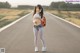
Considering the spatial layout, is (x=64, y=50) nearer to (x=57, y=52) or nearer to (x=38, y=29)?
(x=57, y=52)

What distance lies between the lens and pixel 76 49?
10.6 metres

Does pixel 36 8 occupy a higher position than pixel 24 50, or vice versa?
pixel 36 8

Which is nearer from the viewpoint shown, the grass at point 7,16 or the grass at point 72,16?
the grass at point 7,16

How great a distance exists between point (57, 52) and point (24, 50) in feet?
4.11

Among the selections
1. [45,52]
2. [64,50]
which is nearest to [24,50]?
[45,52]

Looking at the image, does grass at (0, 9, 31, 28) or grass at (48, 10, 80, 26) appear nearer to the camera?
grass at (0, 9, 31, 28)

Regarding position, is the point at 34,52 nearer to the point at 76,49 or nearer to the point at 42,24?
the point at 42,24

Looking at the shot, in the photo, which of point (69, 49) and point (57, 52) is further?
point (69, 49)

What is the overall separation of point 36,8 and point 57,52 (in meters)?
1.73

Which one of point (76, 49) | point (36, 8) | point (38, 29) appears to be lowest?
point (76, 49)

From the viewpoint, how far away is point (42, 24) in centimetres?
990

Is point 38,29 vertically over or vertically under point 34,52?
Answer: over

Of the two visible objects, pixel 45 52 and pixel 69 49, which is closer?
pixel 45 52

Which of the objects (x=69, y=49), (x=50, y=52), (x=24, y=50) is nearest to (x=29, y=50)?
(x=24, y=50)
